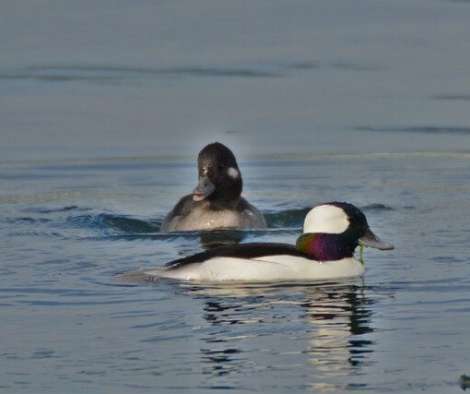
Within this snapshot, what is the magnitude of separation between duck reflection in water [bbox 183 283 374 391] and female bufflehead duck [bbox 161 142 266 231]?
12.3 ft

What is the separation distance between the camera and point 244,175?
64.6 ft

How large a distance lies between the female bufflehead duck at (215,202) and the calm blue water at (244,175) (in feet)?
0.89

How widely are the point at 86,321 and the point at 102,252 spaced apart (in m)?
3.23

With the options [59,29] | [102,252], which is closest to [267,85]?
[59,29]

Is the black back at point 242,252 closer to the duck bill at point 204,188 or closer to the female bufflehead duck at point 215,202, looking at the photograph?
the female bufflehead duck at point 215,202

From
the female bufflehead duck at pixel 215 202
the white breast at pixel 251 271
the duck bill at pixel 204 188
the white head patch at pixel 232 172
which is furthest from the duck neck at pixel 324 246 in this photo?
the white head patch at pixel 232 172

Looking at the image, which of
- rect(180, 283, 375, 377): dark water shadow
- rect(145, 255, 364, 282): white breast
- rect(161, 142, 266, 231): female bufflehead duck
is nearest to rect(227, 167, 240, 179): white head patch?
rect(161, 142, 266, 231): female bufflehead duck

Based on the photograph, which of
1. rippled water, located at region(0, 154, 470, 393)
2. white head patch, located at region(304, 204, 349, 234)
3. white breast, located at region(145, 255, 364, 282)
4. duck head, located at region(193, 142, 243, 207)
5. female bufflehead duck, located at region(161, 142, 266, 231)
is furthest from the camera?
duck head, located at region(193, 142, 243, 207)

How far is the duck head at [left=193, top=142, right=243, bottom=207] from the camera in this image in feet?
57.5

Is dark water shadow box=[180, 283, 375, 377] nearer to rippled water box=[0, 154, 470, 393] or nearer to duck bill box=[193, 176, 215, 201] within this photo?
rippled water box=[0, 154, 470, 393]

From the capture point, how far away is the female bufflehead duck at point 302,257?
13633 millimetres

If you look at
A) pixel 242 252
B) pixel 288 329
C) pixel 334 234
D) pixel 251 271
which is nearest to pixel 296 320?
pixel 288 329

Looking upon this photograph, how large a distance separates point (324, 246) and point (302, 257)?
21 centimetres

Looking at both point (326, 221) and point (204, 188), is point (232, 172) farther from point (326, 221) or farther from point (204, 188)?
point (326, 221)
